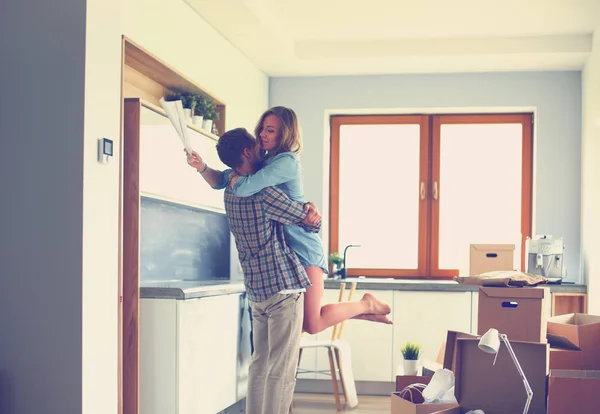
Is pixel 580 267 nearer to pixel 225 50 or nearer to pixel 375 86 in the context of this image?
pixel 375 86

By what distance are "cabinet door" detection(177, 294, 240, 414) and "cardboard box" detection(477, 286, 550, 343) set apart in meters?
1.49

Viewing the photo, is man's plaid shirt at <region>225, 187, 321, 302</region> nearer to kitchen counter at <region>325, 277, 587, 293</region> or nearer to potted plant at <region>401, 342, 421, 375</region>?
potted plant at <region>401, 342, 421, 375</region>

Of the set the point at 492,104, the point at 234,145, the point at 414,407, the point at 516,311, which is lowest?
the point at 414,407

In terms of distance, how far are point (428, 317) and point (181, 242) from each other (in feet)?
6.01

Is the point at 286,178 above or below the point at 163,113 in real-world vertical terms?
below

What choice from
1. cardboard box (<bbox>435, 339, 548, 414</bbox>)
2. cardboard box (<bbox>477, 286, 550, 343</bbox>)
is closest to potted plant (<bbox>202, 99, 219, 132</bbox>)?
cardboard box (<bbox>477, 286, 550, 343</bbox>)

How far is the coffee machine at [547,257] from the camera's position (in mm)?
5602

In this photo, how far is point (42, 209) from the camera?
3.01m

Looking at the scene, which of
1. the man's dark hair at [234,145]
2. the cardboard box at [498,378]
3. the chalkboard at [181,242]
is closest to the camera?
the cardboard box at [498,378]

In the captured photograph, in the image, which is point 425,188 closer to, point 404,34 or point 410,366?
point 404,34

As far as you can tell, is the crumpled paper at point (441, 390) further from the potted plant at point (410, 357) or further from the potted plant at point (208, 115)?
the potted plant at point (208, 115)

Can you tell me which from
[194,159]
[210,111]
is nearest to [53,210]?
[194,159]

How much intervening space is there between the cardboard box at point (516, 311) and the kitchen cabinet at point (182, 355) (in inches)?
58.4

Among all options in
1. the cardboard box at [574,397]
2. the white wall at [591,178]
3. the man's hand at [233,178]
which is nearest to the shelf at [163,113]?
the man's hand at [233,178]
